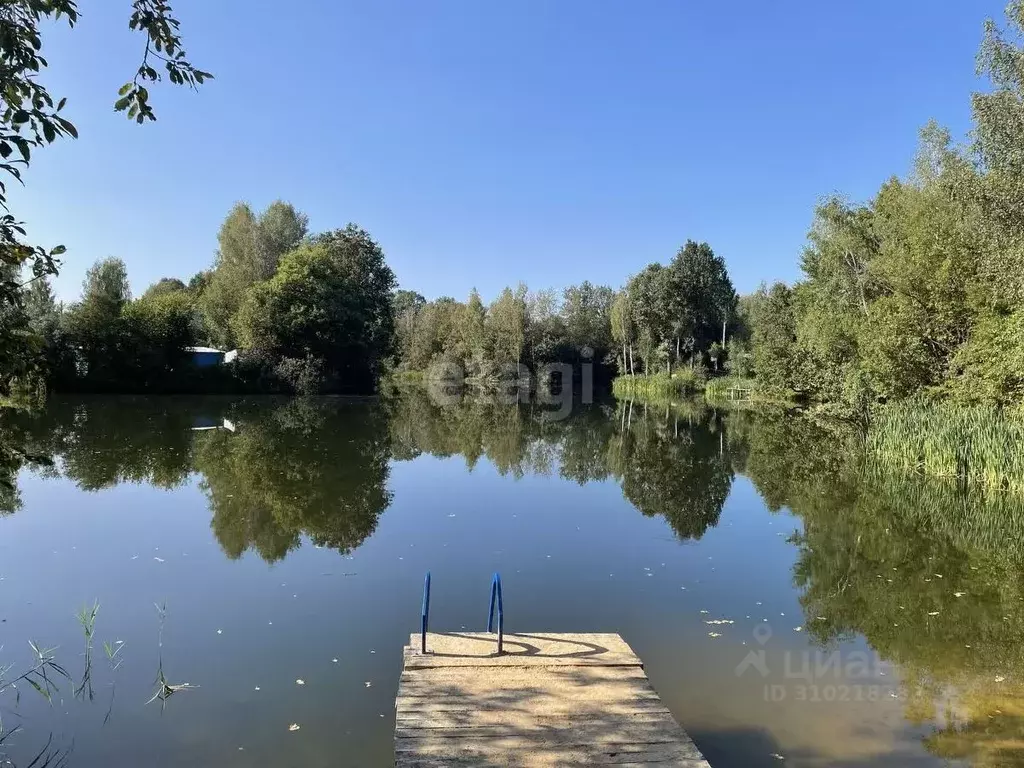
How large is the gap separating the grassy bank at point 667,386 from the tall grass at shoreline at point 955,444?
2816cm

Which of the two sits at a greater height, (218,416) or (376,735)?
(218,416)

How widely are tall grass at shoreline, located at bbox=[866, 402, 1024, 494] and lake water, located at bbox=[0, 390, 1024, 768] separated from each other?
3.00ft

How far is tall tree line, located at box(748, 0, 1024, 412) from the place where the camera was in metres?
14.9

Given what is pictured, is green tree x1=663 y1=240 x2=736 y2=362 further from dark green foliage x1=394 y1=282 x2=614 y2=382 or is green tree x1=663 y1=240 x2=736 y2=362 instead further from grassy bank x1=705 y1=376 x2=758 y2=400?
dark green foliage x1=394 y1=282 x2=614 y2=382

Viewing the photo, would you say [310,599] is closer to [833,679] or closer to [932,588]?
[833,679]

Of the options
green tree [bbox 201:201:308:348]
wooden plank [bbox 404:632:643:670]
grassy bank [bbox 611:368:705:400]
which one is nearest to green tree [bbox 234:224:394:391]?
green tree [bbox 201:201:308:348]

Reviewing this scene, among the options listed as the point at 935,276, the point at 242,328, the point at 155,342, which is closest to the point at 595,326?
the point at 242,328

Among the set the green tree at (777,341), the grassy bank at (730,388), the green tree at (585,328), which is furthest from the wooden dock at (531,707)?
the green tree at (585,328)

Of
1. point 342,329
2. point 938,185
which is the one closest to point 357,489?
point 938,185

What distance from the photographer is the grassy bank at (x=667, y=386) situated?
4650cm

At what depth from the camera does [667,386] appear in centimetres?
4650

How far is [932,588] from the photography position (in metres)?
8.20

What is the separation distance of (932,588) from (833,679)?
10.9 feet

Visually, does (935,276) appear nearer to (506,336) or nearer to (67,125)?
(67,125)
